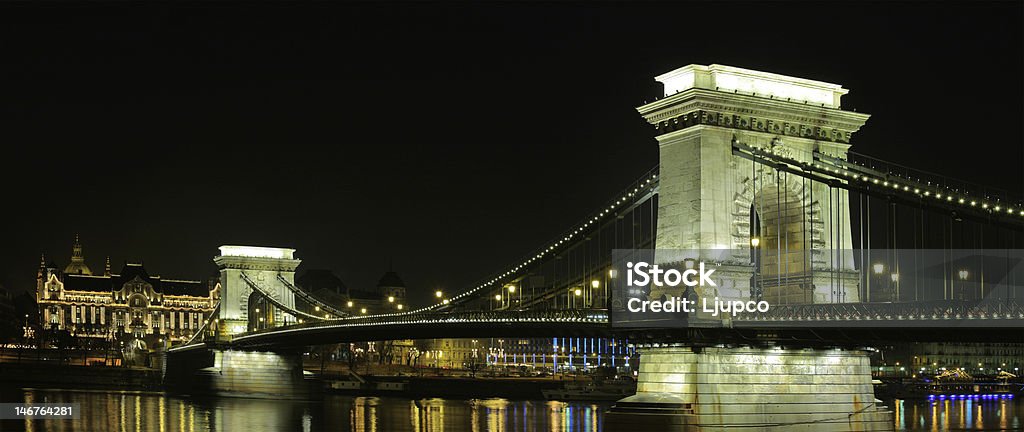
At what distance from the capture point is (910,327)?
4309 cm

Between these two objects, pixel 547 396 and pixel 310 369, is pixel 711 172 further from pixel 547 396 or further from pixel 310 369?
pixel 310 369

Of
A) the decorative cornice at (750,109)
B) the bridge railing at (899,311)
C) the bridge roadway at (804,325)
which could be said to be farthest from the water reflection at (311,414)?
the bridge railing at (899,311)

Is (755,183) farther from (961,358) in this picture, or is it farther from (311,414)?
(961,358)

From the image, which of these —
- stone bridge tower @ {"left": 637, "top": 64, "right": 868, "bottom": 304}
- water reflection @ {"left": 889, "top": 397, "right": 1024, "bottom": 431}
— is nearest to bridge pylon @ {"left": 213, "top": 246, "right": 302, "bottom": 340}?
water reflection @ {"left": 889, "top": 397, "right": 1024, "bottom": 431}

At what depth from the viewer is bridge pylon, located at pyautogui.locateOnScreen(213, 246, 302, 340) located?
108 m

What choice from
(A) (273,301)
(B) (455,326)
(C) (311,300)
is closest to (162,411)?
(C) (311,300)

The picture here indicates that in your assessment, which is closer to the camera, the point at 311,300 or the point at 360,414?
the point at 360,414

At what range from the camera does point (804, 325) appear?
46156mm

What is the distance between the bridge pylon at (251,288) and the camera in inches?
4232

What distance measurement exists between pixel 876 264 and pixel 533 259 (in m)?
16.1

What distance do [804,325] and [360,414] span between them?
42621 millimetres

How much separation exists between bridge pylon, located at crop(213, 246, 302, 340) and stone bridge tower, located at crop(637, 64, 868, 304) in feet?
193

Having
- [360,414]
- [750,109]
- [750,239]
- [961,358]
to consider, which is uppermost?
[750,109]

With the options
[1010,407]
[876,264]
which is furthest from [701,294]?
[1010,407]
